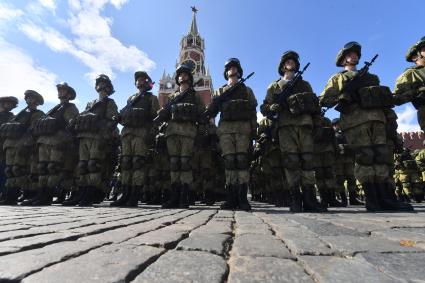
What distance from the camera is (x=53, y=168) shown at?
7.06m

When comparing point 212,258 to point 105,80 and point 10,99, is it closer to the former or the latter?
point 105,80

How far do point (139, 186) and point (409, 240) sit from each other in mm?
5344

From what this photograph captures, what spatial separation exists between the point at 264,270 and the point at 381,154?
429 centimetres

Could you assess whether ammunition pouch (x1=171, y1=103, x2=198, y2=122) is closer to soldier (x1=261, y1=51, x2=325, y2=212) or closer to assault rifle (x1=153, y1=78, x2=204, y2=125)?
assault rifle (x1=153, y1=78, x2=204, y2=125)

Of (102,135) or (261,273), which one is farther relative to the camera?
(102,135)

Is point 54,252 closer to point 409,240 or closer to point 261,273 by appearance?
point 261,273

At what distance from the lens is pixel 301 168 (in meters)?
5.00

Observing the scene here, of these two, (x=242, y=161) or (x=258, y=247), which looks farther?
(x=242, y=161)

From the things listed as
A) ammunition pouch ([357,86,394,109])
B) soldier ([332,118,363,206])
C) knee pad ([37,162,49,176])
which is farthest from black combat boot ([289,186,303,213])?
knee pad ([37,162,49,176])

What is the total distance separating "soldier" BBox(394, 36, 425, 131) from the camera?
4750 mm

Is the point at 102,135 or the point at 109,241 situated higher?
the point at 102,135

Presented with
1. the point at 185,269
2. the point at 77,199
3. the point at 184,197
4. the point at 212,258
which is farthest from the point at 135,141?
the point at 185,269

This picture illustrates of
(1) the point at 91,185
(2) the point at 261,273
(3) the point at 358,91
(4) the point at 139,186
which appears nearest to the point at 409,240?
(2) the point at 261,273

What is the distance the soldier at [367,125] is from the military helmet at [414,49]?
929 mm
